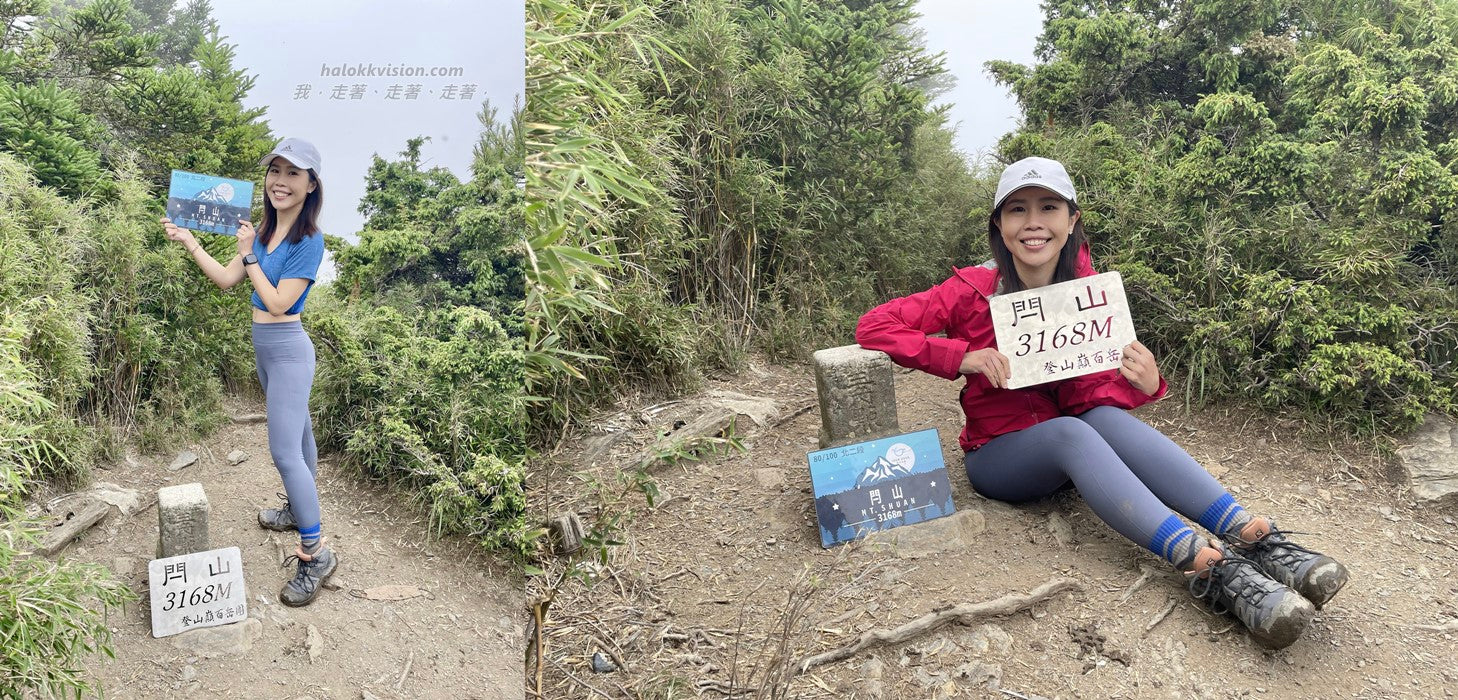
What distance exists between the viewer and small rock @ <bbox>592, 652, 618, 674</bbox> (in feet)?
9.36

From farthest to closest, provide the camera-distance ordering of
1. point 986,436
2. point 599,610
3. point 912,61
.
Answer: point 912,61 < point 986,436 < point 599,610

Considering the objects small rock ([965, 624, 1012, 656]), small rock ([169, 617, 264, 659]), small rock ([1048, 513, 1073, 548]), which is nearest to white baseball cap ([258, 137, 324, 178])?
small rock ([169, 617, 264, 659])

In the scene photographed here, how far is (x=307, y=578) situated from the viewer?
2.04 m

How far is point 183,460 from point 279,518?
0.71 feet

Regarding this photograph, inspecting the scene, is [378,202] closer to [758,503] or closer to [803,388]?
[758,503]

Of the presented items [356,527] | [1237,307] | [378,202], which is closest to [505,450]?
[356,527]

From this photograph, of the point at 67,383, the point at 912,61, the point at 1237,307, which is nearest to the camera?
the point at 67,383

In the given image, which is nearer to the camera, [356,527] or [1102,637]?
[356,527]

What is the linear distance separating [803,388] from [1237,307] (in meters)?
1.91

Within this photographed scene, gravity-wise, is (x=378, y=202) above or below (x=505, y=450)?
above

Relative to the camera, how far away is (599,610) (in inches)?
124

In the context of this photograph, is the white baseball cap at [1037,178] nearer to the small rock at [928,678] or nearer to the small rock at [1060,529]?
the small rock at [1060,529]

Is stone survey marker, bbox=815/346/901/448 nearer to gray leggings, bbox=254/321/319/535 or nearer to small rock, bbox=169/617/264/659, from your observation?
gray leggings, bbox=254/321/319/535

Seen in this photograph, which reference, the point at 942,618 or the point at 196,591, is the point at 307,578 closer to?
the point at 196,591
